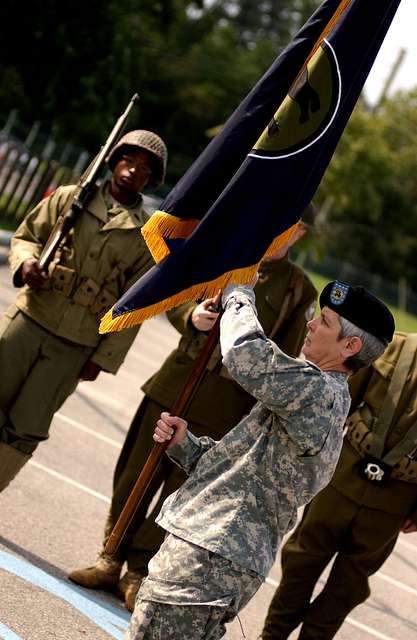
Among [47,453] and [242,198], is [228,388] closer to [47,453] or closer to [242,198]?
[242,198]

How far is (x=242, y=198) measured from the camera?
16.9ft

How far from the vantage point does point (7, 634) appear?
5.68 meters

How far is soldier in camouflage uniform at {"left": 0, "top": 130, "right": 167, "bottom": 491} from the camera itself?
6926 mm

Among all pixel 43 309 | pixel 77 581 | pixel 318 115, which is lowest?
pixel 77 581

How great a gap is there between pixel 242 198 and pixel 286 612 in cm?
257

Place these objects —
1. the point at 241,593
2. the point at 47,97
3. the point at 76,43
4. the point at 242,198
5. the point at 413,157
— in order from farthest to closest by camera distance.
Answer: the point at 413,157
the point at 47,97
the point at 76,43
the point at 242,198
the point at 241,593

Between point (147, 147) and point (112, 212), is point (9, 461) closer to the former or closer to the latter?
point (112, 212)

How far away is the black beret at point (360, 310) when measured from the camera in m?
4.78

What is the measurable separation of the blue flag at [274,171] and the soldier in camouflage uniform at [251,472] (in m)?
0.42

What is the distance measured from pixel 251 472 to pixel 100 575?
2469 mm

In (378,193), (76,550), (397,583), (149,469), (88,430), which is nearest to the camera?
(149,469)

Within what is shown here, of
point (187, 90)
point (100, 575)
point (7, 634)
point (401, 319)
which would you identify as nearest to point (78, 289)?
point (100, 575)

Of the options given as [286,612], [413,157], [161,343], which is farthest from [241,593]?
[413,157]

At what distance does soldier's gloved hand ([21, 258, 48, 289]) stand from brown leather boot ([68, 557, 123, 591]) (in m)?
1.46
